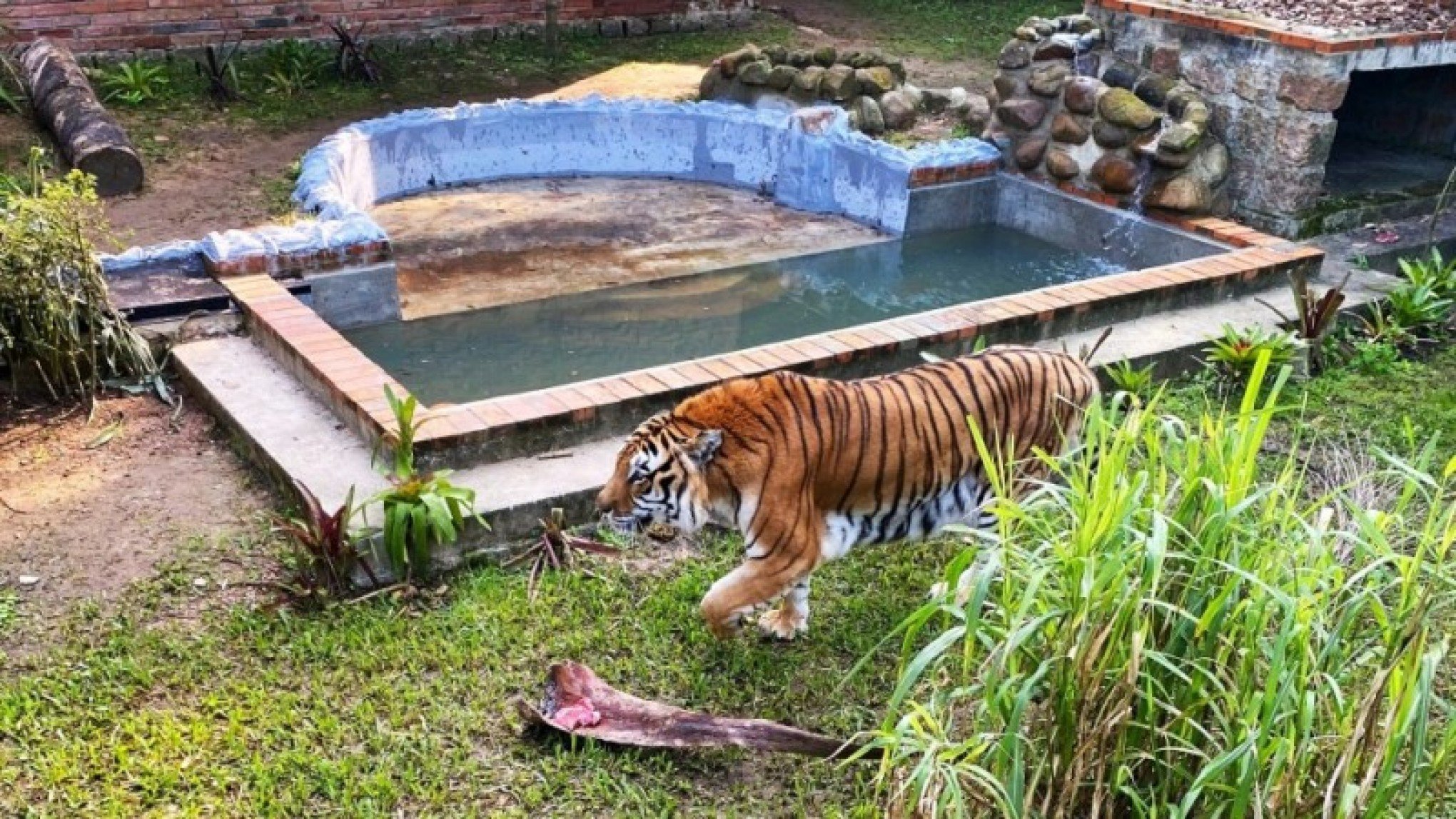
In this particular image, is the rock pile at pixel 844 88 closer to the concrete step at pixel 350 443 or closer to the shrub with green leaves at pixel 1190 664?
the concrete step at pixel 350 443

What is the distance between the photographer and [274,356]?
5.55 m

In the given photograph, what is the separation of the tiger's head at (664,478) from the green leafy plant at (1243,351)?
295 centimetres

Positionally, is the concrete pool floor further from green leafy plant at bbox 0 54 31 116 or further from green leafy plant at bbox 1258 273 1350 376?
green leafy plant at bbox 1258 273 1350 376

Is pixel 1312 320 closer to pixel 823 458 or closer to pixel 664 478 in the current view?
pixel 823 458

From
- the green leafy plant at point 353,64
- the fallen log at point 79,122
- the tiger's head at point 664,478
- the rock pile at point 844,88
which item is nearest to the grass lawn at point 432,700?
the tiger's head at point 664,478

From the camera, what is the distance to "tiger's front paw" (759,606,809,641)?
4133 millimetres

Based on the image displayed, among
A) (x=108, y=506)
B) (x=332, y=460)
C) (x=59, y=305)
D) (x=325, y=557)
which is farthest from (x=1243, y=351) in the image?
(x=59, y=305)

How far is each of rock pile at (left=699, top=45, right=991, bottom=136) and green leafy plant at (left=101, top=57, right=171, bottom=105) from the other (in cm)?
386

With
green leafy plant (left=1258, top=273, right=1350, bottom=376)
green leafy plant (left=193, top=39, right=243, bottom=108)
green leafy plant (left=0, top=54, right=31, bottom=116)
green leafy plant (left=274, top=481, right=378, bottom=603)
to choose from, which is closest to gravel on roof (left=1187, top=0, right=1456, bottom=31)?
green leafy plant (left=1258, top=273, right=1350, bottom=376)

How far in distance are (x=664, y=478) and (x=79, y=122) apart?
233 inches

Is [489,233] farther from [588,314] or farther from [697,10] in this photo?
[697,10]

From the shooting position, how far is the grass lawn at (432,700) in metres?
3.41

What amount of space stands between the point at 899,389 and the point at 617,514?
936mm

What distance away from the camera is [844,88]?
9.33m
